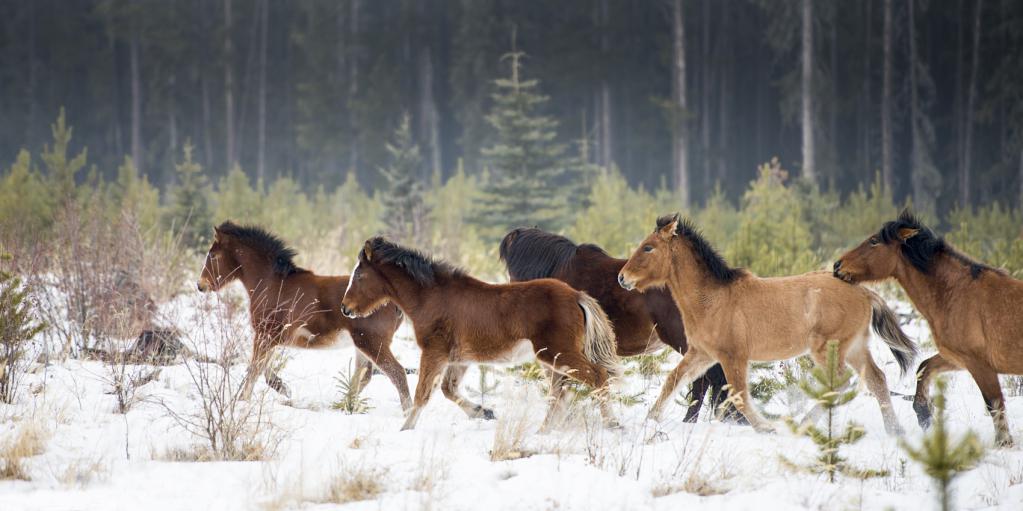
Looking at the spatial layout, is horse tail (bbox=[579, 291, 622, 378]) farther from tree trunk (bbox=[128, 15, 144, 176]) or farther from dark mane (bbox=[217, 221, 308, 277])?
tree trunk (bbox=[128, 15, 144, 176])

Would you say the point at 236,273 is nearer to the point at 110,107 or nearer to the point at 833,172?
the point at 833,172

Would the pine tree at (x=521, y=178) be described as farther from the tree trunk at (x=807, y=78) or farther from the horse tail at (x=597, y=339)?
the horse tail at (x=597, y=339)

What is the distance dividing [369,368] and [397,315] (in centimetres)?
80

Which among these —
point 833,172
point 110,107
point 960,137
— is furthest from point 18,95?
point 960,137

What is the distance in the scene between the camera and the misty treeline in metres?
39.4

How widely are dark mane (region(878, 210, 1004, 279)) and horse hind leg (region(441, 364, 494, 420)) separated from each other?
11.7 feet

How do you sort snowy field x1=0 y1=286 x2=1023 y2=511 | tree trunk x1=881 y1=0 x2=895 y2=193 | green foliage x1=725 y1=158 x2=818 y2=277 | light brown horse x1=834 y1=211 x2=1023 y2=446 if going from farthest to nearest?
tree trunk x1=881 y1=0 x2=895 y2=193 → green foliage x1=725 y1=158 x2=818 y2=277 → light brown horse x1=834 y1=211 x2=1023 y2=446 → snowy field x1=0 y1=286 x2=1023 y2=511

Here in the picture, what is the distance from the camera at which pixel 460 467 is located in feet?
18.8

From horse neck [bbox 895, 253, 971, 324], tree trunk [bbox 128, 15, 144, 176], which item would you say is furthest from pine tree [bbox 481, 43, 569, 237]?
tree trunk [bbox 128, 15, 144, 176]

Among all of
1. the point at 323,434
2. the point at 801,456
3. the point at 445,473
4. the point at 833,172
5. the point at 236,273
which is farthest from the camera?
the point at 833,172

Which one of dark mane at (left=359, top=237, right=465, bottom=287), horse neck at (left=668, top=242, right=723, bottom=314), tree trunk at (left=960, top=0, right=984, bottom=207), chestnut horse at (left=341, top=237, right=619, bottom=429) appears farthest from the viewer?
tree trunk at (left=960, top=0, right=984, bottom=207)

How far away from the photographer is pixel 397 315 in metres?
8.07

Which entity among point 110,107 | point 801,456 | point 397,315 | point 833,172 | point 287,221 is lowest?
point 801,456

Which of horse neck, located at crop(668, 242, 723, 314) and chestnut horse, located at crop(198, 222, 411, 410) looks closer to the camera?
horse neck, located at crop(668, 242, 723, 314)
